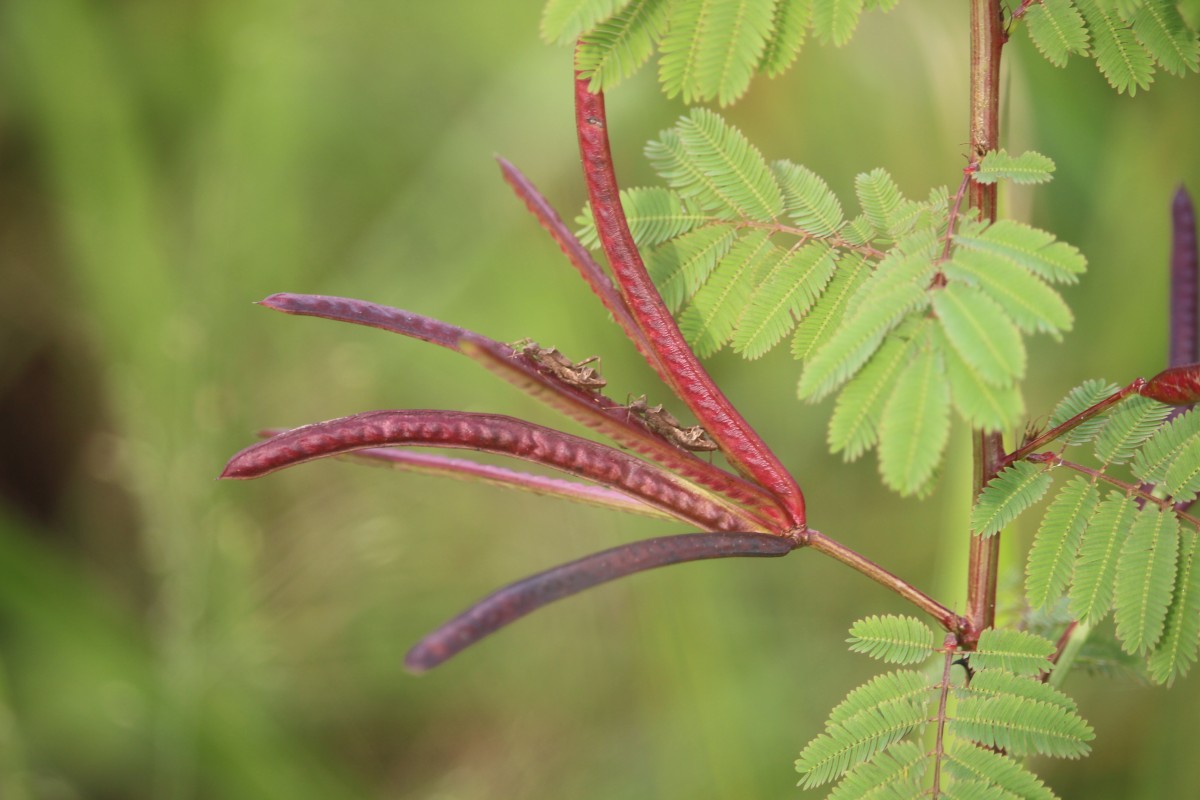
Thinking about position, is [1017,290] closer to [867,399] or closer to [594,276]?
[867,399]

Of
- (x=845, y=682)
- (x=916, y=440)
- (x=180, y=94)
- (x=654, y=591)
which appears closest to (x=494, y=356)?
(x=916, y=440)

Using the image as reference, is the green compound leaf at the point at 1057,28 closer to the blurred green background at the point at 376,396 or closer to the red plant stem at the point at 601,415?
the red plant stem at the point at 601,415

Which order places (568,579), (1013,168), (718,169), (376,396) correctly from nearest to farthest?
(568,579), (1013,168), (718,169), (376,396)

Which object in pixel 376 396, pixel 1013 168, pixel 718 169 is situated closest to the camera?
pixel 1013 168

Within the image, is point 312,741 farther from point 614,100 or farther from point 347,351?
point 614,100

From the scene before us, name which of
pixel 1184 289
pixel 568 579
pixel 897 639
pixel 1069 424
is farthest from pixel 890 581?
pixel 1184 289

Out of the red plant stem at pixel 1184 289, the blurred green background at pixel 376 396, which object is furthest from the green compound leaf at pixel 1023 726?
the blurred green background at pixel 376 396
